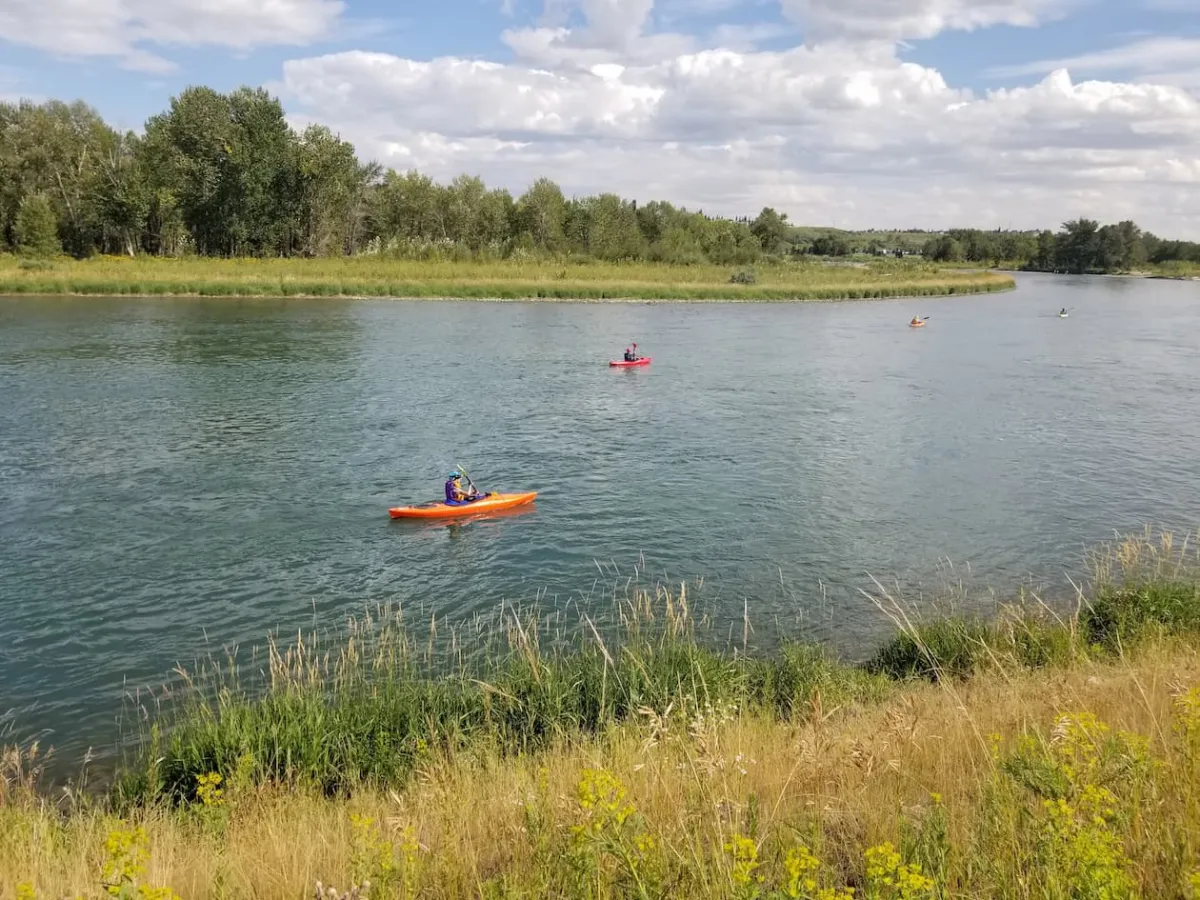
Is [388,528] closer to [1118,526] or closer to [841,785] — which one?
[841,785]

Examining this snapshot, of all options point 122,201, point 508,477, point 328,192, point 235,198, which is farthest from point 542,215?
point 508,477

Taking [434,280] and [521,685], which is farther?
[434,280]

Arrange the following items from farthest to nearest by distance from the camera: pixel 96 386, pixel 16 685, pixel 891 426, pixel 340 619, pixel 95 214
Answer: pixel 95 214, pixel 96 386, pixel 891 426, pixel 340 619, pixel 16 685

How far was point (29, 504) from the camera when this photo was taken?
758 inches

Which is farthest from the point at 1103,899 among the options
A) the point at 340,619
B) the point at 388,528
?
the point at 388,528

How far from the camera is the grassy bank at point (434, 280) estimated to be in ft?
214

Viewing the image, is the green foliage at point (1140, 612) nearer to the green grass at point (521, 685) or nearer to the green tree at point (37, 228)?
the green grass at point (521, 685)

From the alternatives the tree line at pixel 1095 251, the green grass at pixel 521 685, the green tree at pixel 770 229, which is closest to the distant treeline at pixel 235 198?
the green tree at pixel 770 229

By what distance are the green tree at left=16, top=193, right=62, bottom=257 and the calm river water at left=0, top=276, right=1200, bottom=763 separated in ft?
104

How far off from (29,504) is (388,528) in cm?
838

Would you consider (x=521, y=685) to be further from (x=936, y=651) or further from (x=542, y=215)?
(x=542, y=215)

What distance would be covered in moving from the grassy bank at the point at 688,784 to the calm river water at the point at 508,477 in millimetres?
3044

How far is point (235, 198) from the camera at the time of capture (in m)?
80.4

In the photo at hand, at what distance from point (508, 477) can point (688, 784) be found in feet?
56.6
